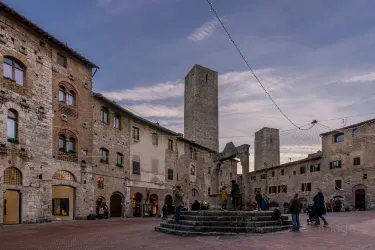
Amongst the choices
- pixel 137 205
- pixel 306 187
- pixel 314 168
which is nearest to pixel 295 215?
pixel 137 205

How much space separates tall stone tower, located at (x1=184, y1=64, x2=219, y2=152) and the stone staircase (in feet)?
119

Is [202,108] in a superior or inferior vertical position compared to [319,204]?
superior

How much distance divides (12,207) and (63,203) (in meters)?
4.68

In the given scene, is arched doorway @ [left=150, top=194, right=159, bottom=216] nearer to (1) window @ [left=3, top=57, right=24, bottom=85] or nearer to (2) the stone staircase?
(1) window @ [left=3, top=57, right=24, bottom=85]

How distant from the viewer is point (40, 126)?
22422mm

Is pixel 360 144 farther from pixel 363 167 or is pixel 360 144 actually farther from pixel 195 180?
pixel 195 180

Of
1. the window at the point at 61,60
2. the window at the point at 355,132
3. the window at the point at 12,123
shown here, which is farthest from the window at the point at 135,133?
the window at the point at 355,132

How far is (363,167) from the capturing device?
38156 millimetres

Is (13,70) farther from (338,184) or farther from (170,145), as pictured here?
(338,184)

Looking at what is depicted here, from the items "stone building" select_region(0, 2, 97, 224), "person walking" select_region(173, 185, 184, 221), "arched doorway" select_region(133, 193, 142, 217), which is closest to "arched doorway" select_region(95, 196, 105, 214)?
"stone building" select_region(0, 2, 97, 224)

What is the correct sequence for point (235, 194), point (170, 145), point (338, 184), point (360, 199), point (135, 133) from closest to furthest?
point (235, 194) → point (135, 133) → point (170, 145) → point (360, 199) → point (338, 184)

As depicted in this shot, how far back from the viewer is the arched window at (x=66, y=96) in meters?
24.7

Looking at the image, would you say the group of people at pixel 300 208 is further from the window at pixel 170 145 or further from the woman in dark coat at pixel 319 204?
the window at pixel 170 145

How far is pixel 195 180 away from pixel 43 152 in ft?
73.1
